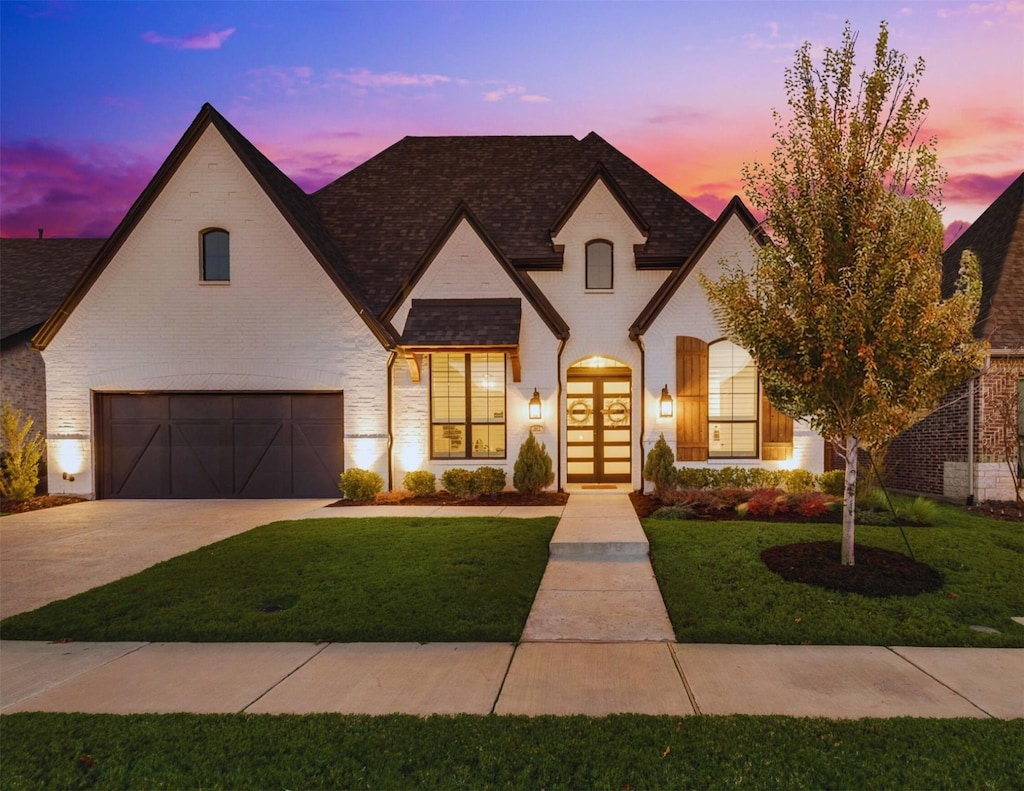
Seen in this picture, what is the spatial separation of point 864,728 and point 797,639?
1565 mm

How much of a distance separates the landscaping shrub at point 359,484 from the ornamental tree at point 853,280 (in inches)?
338

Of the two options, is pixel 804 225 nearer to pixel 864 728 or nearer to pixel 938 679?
pixel 938 679

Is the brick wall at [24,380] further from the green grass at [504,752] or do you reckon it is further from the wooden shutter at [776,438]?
the wooden shutter at [776,438]

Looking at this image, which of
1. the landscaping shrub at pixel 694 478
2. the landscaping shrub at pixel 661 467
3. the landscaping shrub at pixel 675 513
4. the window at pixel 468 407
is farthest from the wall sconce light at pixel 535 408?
the landscaping shrub at pixel 675 513

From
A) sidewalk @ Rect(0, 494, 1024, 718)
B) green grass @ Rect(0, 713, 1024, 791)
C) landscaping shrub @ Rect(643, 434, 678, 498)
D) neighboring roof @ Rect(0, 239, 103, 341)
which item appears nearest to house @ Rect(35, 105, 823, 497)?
landscaping shrub @ Rect(643, 434, 678, 498)

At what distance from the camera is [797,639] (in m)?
5.38

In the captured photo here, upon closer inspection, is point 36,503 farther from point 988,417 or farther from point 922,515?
point 988,417

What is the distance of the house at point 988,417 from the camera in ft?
41.7

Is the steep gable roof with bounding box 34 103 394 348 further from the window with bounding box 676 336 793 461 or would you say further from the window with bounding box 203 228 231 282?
the window with bounding box 676 336 793 461

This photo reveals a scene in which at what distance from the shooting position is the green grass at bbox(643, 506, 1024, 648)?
17.9 feet

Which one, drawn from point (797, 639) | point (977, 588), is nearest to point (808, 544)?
point (977, 588)

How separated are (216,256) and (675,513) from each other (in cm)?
1195

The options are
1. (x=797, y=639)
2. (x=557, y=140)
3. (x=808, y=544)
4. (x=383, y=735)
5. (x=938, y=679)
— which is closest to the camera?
(x=383, y=735)

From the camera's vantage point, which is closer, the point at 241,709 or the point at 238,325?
the point at 241,709
